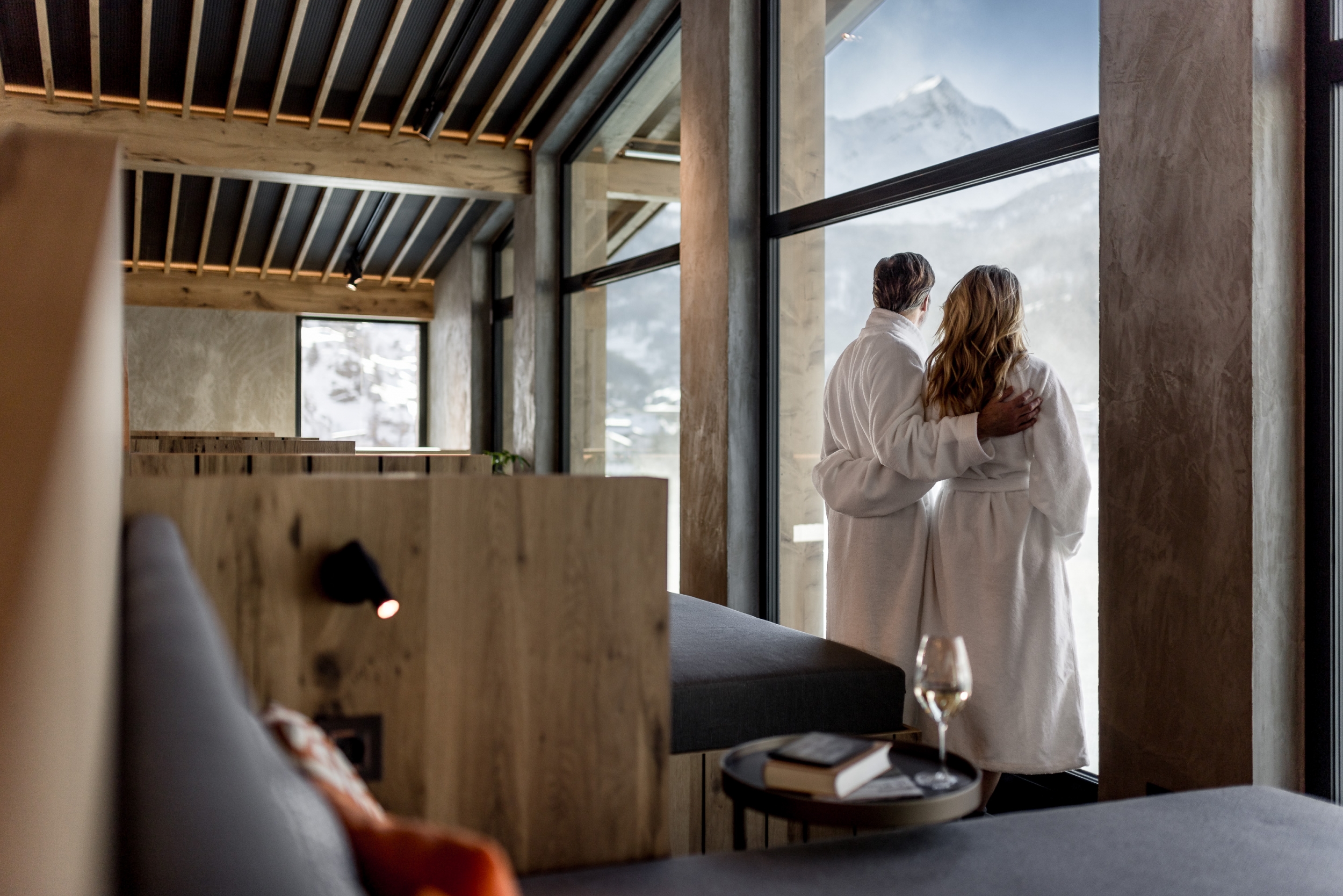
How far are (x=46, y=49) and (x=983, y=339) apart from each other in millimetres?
5311

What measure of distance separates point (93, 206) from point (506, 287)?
7955 millimetres

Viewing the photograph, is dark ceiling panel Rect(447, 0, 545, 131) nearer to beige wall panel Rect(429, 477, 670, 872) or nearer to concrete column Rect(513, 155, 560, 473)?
concrete column Rect(513, 155, 560, 473)

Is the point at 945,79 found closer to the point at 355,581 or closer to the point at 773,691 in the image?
the point at 773,691

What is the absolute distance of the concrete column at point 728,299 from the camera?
14.1 feet

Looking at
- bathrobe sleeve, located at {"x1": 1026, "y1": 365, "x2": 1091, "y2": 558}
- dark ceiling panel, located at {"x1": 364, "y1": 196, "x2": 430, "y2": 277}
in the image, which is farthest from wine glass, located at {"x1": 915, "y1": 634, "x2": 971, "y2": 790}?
dark ceiling panel, located at {"x1": 364, "y1": 196, "x2": 430, "y2": 277}

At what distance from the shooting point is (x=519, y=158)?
7.07 m

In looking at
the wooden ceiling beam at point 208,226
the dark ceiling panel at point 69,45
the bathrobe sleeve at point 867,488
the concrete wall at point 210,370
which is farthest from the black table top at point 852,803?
the concrete wall at point 210,370

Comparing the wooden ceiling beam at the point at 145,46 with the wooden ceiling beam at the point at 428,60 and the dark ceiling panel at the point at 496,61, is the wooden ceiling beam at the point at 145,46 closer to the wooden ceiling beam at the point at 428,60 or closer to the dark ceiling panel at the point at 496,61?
the wooden ceiling beam at the point at 428,60

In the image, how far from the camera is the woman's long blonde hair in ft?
8.25

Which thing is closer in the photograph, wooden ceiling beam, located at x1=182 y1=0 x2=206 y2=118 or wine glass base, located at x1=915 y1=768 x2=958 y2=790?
wine glass base, located at x1=915 y1=768 x2=958 y2=790

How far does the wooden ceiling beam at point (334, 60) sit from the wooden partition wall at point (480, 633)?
15.4 feet

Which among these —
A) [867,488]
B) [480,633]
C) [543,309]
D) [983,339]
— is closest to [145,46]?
[543,309]

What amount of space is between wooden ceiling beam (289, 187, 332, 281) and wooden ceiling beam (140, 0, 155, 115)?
5.41 ft

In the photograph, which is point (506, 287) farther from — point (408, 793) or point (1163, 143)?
point (408, 793)
